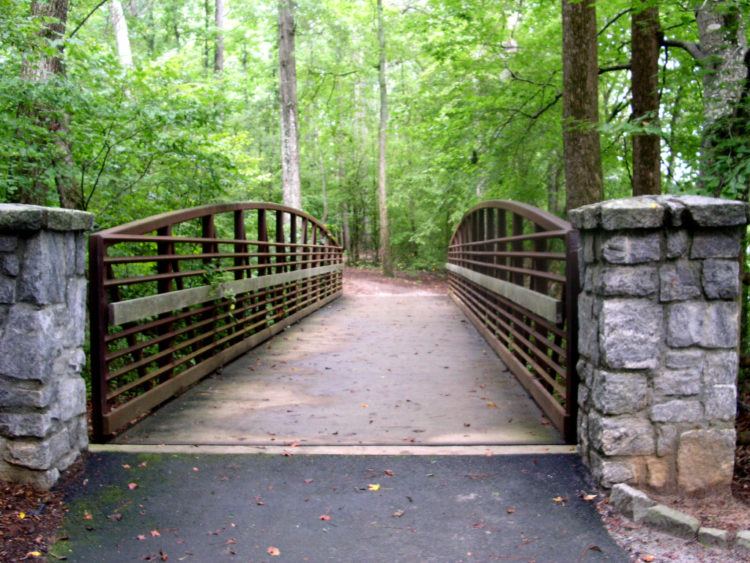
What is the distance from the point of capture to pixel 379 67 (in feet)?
71.9

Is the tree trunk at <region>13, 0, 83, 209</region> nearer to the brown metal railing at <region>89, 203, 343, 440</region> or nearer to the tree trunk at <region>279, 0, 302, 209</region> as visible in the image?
the brown metal railing at <region>89, 203, 343, 440</region>

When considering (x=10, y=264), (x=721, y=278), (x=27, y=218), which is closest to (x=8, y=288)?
(x=10, y=264)

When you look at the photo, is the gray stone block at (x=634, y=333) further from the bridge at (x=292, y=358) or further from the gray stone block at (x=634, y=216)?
the bridge at (x=292, y=358)

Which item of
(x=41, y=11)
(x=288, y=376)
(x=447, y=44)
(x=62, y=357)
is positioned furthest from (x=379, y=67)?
(x=62, y=357)

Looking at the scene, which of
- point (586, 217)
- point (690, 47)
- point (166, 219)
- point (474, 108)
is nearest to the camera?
point (586, 217)

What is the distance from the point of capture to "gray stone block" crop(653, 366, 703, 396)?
10.3 ft

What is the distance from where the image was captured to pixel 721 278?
10.3 feet

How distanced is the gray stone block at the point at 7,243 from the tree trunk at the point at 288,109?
10812 mm

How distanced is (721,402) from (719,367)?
176 millimetres

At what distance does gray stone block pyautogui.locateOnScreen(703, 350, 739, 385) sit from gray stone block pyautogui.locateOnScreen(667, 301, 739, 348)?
4 cm

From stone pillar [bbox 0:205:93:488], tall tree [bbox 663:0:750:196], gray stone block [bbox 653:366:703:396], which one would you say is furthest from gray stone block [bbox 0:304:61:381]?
tall tree [bbox 663:0:750:196]

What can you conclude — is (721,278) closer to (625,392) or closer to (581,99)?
(625,392)

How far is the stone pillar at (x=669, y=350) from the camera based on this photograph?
3125mm

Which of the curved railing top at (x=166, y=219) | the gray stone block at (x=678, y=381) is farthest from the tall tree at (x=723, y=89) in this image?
the curved railing top at (x=166, y=219)
